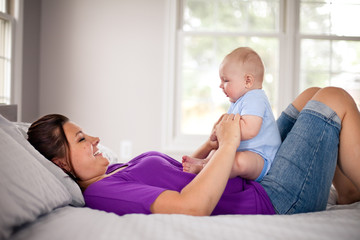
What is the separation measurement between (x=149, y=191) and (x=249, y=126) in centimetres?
55

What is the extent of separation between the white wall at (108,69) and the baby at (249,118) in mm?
2136

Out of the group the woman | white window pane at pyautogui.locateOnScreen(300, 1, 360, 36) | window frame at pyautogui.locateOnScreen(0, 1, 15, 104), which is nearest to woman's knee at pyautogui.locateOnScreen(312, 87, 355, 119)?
the woman

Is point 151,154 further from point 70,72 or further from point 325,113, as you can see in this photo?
point 70,72

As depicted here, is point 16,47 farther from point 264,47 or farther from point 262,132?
point 262,132

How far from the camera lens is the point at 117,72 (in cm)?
376

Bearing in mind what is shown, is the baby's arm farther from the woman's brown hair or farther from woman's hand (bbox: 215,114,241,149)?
the woman's brown hair

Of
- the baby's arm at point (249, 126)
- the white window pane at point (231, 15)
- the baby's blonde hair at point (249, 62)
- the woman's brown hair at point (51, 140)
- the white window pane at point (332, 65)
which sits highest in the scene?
the white window pane at point (231, 15)

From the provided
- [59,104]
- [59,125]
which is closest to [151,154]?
[59,125]

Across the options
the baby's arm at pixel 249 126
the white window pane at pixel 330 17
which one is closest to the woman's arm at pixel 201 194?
the baby's arm at pixel 249 126

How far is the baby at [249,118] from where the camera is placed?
136cm

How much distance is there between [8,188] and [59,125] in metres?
0.44

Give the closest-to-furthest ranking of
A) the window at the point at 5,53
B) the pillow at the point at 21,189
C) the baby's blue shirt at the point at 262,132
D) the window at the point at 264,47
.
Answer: the pillow at the point at 21,189 → the baby's blue shirt at the point at 262,132 → the window at the point at 5,53 → the window at the point at 264,47

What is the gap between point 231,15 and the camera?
3.74m

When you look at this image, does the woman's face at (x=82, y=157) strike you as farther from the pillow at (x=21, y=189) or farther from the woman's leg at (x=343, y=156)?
the woman's leg at (x=343, y=156)
